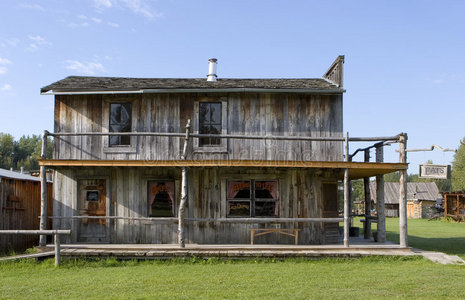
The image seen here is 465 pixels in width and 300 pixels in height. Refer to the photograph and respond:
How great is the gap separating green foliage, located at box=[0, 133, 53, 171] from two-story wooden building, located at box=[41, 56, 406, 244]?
195 feet

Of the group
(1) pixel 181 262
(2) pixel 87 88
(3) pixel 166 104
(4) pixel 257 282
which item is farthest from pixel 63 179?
(4) pixel 257 282

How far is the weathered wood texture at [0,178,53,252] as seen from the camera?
1502 centimetres

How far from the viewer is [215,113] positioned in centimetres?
1571

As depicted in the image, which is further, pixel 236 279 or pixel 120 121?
pixel 120 121

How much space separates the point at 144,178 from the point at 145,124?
183 cm

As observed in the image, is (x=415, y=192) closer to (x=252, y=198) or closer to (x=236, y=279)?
(x=252, y=198)

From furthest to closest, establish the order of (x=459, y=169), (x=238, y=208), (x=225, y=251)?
(x=459, y=169)
(x=238, y=208)
(x=225, y=251)

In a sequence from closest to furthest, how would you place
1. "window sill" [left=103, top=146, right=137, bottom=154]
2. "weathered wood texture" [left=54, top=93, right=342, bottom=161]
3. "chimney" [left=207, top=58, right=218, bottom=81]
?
"weathered wood texture" [left=54, top=93, right=342, bottom=161] → "window sill" [left=103, top=146, right=137, bottom=154] → "chimney" [left=207, top=58, right=218, bottom=81]

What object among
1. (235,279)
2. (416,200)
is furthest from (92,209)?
(416,200)

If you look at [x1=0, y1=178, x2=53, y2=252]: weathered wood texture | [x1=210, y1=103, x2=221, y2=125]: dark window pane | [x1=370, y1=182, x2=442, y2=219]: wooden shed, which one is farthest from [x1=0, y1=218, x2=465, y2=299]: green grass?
[x1=370, y1=182, x2=442, y2=219]: wooden shed

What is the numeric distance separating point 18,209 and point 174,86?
22.3 ft

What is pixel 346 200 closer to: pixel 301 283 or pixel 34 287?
pixel 301 283

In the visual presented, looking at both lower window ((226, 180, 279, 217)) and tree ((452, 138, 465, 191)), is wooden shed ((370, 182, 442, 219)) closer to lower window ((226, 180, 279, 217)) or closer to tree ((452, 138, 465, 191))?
tree ((452, 138, 465, 191))

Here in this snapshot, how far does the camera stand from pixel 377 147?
16.0 m
